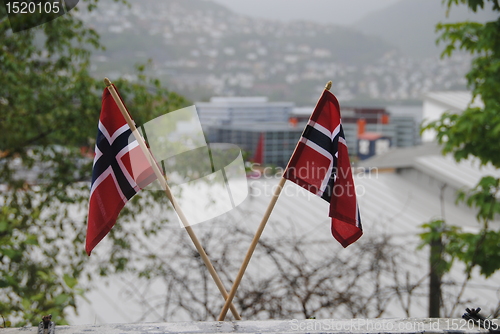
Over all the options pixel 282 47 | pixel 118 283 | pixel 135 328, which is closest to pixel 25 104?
pixel 118 283

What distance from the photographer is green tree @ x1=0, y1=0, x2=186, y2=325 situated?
4531mm

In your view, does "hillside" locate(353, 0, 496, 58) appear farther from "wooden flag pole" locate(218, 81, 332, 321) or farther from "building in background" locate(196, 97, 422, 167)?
"wooden flag pole" locate(218, 81, 332, 321)

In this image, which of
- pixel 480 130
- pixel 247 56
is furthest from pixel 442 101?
pixel 480 130

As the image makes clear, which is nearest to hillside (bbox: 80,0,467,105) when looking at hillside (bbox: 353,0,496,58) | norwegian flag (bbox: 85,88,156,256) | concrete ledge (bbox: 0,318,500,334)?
hillside (bbox: 353,0,496,58)

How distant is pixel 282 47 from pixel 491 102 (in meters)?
28.4

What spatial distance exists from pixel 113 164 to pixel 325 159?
773 mm

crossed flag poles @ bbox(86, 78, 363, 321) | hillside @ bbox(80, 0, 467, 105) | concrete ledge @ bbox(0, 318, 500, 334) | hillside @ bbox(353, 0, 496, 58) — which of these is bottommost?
concrete ledge @ bbox(0, 318, 500, 334)

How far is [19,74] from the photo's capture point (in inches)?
177

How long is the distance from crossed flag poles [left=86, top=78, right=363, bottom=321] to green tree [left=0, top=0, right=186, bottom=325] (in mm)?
3075

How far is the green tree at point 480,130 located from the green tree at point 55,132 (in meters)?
2.97

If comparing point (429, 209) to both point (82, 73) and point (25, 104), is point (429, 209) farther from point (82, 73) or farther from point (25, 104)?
point (25, 104)

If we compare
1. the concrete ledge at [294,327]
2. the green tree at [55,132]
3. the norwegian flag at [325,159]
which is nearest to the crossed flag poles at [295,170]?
the norwegian flag at [325,159]

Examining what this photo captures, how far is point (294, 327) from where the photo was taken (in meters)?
1.34

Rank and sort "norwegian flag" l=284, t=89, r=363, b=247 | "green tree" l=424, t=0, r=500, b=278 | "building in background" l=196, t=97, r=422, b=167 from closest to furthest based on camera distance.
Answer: "norwegian flag" l=284, t=89, r=363, b=247 < "green tree" l=424, t=0, r=500, b=278 < "building in background" l=196, t=97, r=422, b=167
